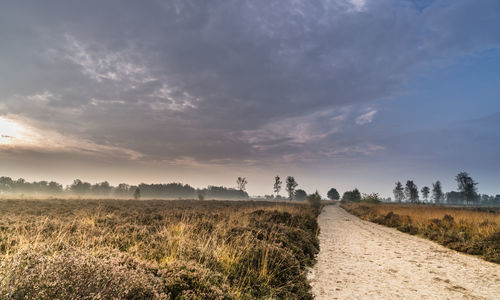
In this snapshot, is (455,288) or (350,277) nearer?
(455,288)

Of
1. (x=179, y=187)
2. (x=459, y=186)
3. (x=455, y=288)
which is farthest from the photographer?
(x=179, y=187)

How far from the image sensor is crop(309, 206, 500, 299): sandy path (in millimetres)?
6027

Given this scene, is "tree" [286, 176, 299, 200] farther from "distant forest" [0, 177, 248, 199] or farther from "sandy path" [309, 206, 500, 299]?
"sandy path" [309, 206, 500, 299]

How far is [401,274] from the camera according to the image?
7.55 m

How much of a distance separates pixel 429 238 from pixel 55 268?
1860 centimetres

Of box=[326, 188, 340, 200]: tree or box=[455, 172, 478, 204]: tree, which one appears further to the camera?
box=[326, 188, 340, 200]: tree

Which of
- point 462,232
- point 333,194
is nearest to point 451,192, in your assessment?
point 333,194

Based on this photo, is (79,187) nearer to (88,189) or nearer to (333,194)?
(88,189)

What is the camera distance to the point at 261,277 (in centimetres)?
578

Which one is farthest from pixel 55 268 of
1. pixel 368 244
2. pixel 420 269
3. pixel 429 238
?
pixel 429 238

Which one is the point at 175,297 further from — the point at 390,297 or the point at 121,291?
the point at 390,297

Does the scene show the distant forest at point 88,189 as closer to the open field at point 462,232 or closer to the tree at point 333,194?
the tree at point 333,194

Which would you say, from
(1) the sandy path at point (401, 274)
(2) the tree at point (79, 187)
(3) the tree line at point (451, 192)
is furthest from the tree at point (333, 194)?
(2) the tree at point (79, 187)

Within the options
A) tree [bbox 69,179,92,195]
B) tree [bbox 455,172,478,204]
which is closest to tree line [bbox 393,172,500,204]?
tree [bbox 455,172,478,204]
